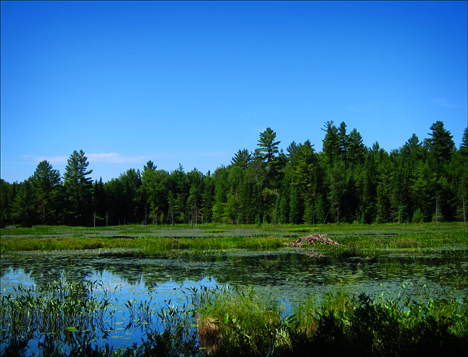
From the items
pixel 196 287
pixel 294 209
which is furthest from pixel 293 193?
pixel 196 287

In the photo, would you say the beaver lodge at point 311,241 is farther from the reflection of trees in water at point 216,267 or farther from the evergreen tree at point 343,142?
the evergreen tree at point 343,142

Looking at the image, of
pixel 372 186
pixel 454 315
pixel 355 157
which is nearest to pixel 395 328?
pixel 454 315

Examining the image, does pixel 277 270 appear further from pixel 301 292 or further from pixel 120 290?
pixel 120 290

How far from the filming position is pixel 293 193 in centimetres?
8406

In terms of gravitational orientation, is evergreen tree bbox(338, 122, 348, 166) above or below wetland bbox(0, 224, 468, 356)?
above

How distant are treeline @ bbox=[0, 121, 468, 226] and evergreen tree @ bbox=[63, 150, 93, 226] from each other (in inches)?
8.3

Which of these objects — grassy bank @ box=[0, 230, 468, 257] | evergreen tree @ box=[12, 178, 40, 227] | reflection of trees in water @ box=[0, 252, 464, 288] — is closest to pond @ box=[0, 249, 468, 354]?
reflection of trees in water @ box=[0, 252, 464, 288]

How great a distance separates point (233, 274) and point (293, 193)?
67.3m

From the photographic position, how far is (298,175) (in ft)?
290

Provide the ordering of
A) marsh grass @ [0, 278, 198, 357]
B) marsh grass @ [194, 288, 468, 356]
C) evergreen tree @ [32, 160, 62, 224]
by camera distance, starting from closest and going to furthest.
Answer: marsh grass @ [194, 288, 468, 356] → marsh grass @ [0, 278, 198, 357] → evergreen tree @ [32, 160, 62, 224]

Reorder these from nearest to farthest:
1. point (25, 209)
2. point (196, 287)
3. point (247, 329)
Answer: point (247, 329) < point (196, 287) < point (25, 209)

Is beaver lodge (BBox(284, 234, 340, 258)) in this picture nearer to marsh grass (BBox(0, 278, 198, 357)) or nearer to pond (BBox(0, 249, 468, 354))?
pond (BBox(0, 249, 468, 354))

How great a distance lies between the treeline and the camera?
78.6 metres

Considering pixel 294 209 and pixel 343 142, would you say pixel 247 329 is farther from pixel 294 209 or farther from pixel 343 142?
pixel 343 142
